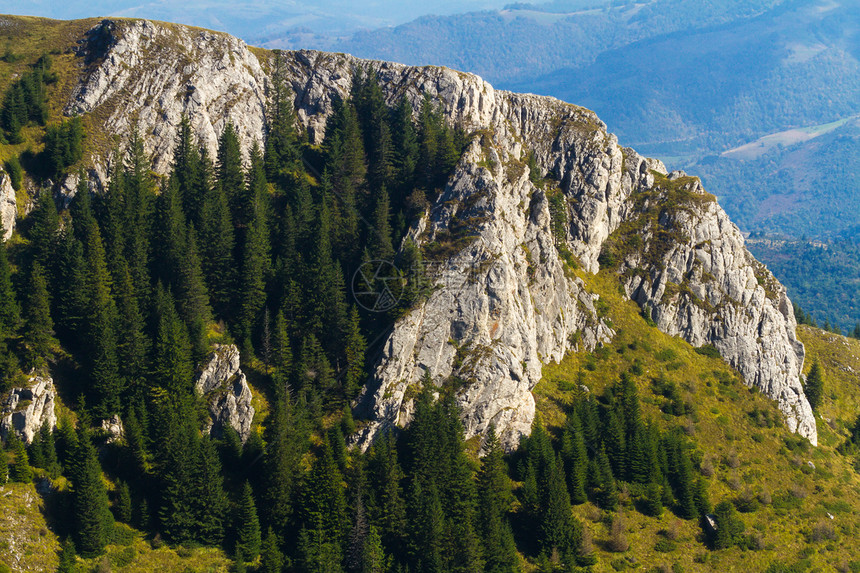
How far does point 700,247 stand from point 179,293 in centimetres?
9163

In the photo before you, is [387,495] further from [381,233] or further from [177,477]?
[381,233]

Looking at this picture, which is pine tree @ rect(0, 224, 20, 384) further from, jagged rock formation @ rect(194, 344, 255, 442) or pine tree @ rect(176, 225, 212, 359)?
jagged rock formation @ rect(194, 344, 255, 442)

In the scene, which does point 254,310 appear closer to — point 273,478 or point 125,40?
point 273,478

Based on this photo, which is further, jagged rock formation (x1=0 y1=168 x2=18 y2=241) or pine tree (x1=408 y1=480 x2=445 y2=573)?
jagged rock formation (x1=0 y1=168 x2=18 y2=241)

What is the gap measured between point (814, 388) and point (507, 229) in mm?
66779

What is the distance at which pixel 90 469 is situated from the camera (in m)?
77.6

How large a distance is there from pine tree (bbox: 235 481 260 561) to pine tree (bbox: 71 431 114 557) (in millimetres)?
13925

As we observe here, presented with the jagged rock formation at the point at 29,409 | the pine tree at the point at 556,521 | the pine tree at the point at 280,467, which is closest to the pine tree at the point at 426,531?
the pine tree at the point at 556,521

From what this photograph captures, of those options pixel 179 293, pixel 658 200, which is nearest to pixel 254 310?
pixel 179 293

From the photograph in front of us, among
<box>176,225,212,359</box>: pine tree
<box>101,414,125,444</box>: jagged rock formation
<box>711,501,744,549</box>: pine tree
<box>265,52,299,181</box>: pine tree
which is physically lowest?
<box>711,501,744,549</box>: pine tree

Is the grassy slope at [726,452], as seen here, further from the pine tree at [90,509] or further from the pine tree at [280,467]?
the pine tree at [90,509]

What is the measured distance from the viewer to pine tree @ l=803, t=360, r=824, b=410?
13112cm

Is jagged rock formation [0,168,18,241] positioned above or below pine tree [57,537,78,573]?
above

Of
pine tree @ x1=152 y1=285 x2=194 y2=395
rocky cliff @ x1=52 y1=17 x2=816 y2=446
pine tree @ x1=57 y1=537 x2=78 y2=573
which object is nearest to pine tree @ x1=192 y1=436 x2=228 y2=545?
pine tree @ x1=152 y1=285 x2=194 y2=395
